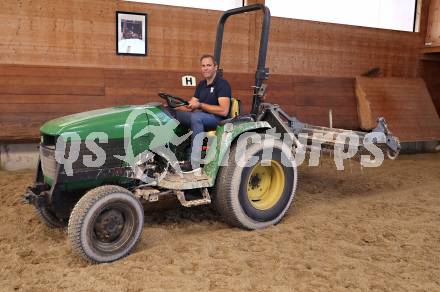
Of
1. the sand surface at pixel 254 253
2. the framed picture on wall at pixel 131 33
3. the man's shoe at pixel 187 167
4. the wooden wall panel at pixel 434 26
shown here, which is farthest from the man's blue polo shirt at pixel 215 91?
the wooden wall panel at pixel 434 26

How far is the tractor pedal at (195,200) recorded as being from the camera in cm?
Result: 332

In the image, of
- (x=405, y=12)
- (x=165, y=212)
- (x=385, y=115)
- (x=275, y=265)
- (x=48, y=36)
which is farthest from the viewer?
(x=405, y=12)

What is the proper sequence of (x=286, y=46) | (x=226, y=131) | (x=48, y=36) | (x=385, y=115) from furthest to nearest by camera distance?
(x=385, y=115), (x=286, y=46), (x=48, y=36), (x=226, y=131)

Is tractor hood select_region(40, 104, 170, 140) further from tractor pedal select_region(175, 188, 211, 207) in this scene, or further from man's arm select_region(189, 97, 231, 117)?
tractor pedal select_region(175, 188, 211, 207)

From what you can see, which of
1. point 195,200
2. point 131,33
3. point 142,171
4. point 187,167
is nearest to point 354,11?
point 131,33

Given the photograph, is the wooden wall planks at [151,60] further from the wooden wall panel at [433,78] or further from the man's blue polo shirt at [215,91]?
the man's blue polo shirt at [215,91]

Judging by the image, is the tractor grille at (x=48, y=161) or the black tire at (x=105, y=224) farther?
the tractor grille at (x=48, y=161)

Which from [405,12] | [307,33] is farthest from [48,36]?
[405,12]

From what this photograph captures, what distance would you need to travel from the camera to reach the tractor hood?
2986 millimetres

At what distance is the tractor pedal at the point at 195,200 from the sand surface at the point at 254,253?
0.26 meters

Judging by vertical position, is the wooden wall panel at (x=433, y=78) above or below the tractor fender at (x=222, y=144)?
above

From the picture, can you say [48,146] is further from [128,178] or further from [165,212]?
[165,212]

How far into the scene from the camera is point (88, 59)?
19.0 feet

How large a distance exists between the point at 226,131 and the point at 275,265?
1.15 meters
